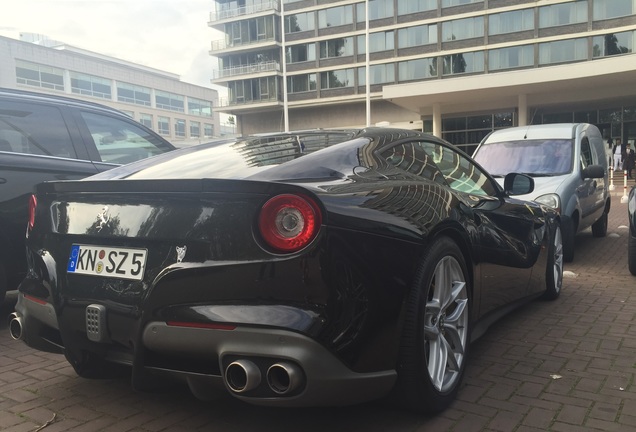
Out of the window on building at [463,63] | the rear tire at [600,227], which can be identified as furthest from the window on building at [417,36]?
the rear tire at [600,227]

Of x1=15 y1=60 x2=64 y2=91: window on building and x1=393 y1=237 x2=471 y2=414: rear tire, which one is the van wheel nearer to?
x1=393 y1=237 x2=471 y2=414: rear tire

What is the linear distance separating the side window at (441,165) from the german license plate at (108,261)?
141 cm

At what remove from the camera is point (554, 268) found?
16.0 ft

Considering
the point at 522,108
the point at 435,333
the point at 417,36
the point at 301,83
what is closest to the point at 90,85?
the point at 301,83

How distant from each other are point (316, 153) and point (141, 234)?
0.92m

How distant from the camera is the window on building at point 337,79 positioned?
50.5m

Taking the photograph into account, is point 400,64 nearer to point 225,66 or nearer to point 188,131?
point 225,66

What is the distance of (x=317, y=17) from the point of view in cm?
5209

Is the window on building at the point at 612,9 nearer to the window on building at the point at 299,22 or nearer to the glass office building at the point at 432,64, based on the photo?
the glass office building at the point at 432,64

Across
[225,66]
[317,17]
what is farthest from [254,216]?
[225,66]

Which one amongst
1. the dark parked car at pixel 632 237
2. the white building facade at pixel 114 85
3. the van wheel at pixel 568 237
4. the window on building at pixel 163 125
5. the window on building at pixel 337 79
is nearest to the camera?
the dark parked car at pixel 632 237

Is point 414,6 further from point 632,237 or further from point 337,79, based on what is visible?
point 632,237

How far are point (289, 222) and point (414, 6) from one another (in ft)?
164

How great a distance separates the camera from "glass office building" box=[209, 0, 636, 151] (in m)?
33.3
